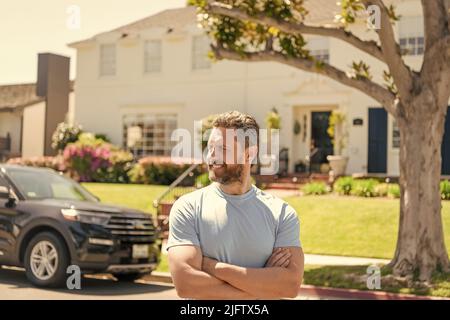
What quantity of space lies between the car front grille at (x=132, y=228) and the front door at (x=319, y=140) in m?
14.6

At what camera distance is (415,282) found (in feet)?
36.3

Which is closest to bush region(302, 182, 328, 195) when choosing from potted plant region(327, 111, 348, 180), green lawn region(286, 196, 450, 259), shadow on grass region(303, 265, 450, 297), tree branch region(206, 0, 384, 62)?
green lawn region(286, 196, 450, 259)

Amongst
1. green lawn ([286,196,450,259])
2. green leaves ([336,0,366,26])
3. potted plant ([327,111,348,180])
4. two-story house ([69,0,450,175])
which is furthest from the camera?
two-story house ([69,0,450,175])

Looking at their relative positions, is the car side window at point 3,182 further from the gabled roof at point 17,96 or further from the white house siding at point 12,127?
the white house siding at point 12,127

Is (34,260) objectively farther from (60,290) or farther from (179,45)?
(179,45)

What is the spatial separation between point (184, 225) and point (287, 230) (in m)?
0.48

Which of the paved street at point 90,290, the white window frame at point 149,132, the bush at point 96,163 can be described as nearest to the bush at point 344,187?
the paved street at point 90,290

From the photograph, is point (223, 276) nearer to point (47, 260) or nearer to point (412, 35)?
point (47, 260)

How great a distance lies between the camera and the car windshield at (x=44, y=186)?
1141cm

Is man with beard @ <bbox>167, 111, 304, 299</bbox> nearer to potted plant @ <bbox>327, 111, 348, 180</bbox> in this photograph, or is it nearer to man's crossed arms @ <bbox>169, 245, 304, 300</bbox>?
man's crossed arms @ <bbox>169, 245, 304, 300</bbox>

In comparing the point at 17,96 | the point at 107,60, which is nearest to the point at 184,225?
the point at 107,60

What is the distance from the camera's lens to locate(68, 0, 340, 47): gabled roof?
85.7ft

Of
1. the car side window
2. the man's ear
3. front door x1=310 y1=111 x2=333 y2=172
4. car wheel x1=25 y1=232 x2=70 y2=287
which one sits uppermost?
front door x1=310 y1=111 x2=333 y2=172
